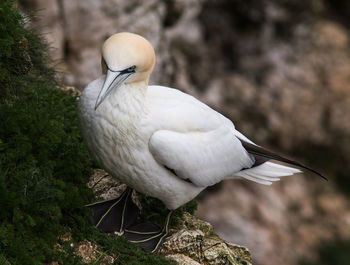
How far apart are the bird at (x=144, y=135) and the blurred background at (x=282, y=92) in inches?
212

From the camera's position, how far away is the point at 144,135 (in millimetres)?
3730

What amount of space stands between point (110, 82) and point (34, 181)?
2.58 feet

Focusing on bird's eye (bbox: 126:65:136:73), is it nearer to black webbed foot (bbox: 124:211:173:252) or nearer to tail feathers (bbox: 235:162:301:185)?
black webbed foot (bbox: 124:211:173:252)

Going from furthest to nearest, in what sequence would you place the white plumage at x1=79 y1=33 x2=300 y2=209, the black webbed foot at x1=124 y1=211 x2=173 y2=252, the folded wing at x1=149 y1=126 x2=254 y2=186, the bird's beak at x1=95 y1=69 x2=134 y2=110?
the black webbed foot at x1=124 y1=211 x2=173 y2=252, the folded wing at x1=149 y1=126 x2=254 y2=186, the white plumage at x1=79 y1=33 x2=300 y2=209, the bird's beak at x1=95 y1=69 x2=134 y2=110

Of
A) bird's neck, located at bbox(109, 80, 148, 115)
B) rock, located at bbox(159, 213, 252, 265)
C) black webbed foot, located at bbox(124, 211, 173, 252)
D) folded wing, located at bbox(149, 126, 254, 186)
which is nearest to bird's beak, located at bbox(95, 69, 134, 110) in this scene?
bird's neck, located at bbox(109, 80, 148, 115)

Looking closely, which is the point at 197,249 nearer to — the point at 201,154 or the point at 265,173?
the point at 201,154

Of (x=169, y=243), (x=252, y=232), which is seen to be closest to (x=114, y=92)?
(x=169, y=243)

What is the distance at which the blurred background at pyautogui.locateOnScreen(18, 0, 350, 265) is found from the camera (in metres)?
9.74

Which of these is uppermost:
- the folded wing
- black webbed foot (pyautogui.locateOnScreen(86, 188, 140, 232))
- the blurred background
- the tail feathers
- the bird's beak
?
the bird's beak

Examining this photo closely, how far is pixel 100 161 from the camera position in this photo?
3.90 metres

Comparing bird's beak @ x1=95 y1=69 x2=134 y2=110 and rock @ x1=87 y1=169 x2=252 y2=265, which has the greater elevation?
bird's beak @ x1=95 y1=69 x2=134 y2=110

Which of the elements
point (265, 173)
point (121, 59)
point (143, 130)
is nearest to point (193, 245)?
point (265, 173)

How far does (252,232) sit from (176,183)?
5558mm

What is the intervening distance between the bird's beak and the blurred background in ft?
19.4
